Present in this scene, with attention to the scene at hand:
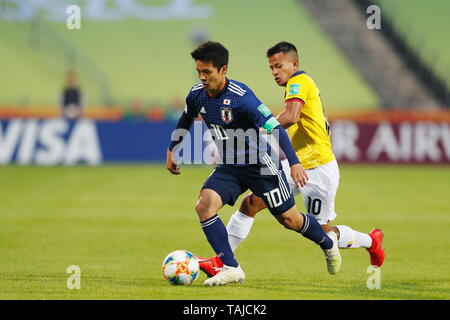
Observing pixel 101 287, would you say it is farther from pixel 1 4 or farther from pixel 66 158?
pixel 1 4

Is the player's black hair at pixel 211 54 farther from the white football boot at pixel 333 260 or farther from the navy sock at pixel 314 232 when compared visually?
the white football boot at pixel 333 260

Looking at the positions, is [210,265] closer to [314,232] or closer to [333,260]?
[314,232]

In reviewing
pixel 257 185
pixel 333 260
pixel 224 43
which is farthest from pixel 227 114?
pixel 224 43

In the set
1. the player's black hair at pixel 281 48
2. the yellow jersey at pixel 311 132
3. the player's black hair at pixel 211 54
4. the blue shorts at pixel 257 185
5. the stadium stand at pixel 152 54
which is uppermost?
the stadium stand at pixel 152 54

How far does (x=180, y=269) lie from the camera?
8.09 metres

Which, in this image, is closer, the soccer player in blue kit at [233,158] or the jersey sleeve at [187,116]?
the soccer player in blue kit at [233,158]

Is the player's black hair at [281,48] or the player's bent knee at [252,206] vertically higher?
the player's black hair at [281,48]

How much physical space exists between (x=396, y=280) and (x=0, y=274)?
3713 mm

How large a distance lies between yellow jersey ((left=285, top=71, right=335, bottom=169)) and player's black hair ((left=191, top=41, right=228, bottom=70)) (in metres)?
1.10

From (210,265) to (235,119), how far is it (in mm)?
1368

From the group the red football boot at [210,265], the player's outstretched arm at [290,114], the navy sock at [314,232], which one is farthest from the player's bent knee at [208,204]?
the player's outstretched arm at [290,114]

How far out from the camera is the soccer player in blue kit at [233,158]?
7.97m

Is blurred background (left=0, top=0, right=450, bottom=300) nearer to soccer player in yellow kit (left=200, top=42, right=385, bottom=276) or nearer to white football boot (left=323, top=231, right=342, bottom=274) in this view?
white football boot (left=323, top=231, right=342, bottom=274)

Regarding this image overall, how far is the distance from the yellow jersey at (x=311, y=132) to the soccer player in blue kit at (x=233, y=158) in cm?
72
